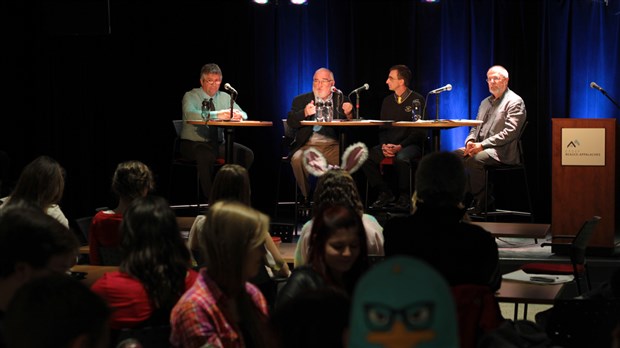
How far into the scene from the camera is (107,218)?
4.90 metres

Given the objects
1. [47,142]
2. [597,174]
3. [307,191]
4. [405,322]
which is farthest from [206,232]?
[47,142]

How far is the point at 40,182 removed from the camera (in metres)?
4.81

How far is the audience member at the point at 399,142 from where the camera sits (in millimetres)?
8805

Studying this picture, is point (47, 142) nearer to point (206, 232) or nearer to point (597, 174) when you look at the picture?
point (597, 174)

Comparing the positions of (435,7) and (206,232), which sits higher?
(435,7)

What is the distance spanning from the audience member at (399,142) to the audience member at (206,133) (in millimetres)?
1267

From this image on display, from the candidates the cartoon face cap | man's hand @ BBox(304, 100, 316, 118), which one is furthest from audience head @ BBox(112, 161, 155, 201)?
the cartoon face cap

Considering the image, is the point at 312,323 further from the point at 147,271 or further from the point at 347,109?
the point at 347,109

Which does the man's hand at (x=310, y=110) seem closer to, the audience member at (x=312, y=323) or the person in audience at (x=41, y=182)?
the person in audience at (x=41, y=182)

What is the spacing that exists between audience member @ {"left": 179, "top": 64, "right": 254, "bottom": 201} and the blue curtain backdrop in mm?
819

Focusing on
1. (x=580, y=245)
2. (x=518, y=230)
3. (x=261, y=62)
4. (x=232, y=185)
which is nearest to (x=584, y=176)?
(x=518, y=230)

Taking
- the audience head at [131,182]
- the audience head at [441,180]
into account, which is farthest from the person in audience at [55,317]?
the audience head at [131,182]

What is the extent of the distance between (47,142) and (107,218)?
464 centimetres

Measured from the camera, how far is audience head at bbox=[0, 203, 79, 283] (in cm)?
266
